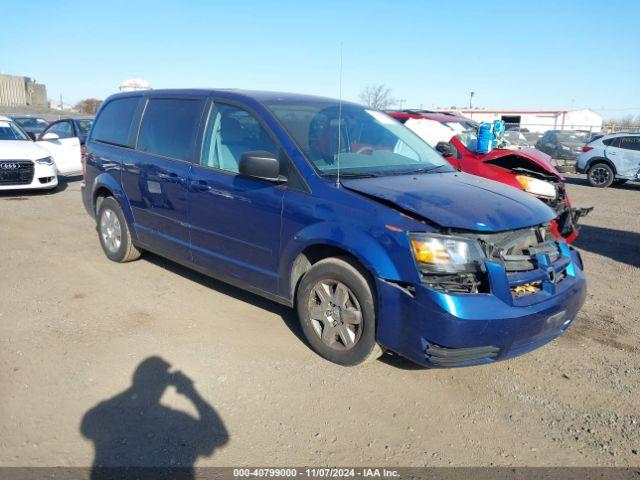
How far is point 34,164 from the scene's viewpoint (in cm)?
1009

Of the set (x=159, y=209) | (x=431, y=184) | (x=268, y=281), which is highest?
(x=431, y=184)

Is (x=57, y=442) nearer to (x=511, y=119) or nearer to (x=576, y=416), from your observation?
(x=576, y=416)

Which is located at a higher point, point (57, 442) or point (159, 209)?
point (159, 209)

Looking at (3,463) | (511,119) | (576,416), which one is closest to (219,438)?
(3,463)

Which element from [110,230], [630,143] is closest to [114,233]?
[110,230]

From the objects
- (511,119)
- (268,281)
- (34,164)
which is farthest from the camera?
(511,119)

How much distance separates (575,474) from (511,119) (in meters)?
42.7

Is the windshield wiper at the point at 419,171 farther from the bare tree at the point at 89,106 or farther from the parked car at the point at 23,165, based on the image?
the bare tree at the point at 89,106

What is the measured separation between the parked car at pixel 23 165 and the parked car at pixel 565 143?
1868cm

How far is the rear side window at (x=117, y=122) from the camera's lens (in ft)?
18.2

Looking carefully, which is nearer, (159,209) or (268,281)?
(268,281)

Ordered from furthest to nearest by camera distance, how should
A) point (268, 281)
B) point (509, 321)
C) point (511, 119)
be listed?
point (511, 119) → point (268, 281) → point (509, 321)

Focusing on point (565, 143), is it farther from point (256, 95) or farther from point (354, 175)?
point (354, 175)

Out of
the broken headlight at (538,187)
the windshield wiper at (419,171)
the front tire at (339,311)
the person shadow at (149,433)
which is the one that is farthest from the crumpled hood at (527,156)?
the person shadow at (149,433)
